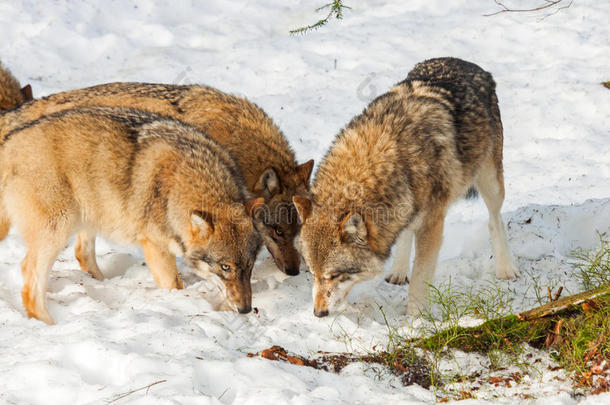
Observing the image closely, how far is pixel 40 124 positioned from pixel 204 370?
2.81 metres

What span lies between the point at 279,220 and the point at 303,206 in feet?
3.03

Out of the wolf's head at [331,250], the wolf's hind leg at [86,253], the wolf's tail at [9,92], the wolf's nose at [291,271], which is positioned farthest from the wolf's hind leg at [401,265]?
the wolf's tail at [9,92]

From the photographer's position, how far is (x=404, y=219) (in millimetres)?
4961

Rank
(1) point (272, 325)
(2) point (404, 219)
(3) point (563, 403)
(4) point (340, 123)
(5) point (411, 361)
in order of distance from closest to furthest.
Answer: (3) point (563, 403)
(5) point (411, 361)
(1) point (272, 325)
(2) point (404, 219)
(4) point (340, 123)

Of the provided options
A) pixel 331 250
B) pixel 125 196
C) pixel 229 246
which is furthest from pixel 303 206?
pixel 125 196

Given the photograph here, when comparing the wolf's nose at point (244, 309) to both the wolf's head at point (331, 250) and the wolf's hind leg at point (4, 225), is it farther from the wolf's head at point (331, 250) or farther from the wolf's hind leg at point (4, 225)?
the wolf's hind leg at point (4, 225)

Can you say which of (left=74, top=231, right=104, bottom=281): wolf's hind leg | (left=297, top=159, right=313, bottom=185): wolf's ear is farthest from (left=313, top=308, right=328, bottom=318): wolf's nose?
(left=74, top=231, right=104, bottom=281): wolf's hind leg

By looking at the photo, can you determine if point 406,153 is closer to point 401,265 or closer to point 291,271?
point 291,271

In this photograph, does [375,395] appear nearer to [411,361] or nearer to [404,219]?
[411,361]

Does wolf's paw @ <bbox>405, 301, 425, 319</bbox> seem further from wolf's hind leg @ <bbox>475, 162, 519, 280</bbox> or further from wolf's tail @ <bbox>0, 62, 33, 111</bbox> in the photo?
wolf's tail @ <bbox>0, 62, 33, 111</bbox>

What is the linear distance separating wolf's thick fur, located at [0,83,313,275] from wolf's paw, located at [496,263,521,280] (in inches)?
86.1

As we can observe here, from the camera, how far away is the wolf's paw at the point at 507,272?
603cm

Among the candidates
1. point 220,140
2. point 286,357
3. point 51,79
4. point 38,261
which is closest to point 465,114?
point 220,140

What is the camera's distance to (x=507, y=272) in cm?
606
